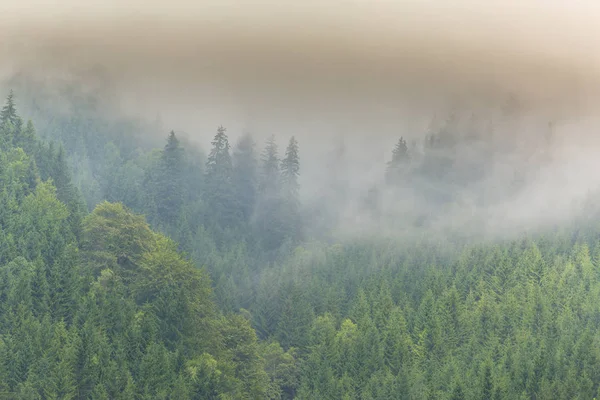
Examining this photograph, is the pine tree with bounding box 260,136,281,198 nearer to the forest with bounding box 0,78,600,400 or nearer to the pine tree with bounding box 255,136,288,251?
the pine tree with bounding box 255,136,288,251

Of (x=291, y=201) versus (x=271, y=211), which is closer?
(x=271, y=211)

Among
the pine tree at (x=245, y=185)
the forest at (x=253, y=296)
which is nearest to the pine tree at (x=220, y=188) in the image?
the forest at (x=253, y=296)

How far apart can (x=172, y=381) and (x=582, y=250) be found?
76.3 m

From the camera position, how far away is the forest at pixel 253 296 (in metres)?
107

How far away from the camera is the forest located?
107375 mm

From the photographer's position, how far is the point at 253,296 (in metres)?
161

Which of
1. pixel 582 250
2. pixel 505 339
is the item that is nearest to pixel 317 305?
pixel 505 339

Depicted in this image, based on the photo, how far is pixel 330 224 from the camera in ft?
638

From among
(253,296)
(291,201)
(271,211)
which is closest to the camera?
(253,296)

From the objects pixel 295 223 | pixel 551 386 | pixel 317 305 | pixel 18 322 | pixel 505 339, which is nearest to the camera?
pixel 18 322

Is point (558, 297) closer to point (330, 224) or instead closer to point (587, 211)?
point (587, 211)

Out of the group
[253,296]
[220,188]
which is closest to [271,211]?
[220,188]

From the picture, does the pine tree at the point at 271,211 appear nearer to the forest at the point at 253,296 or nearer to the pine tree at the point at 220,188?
the forest at the point at 253,296

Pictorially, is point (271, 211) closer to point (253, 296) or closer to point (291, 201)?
point (291, 201)
